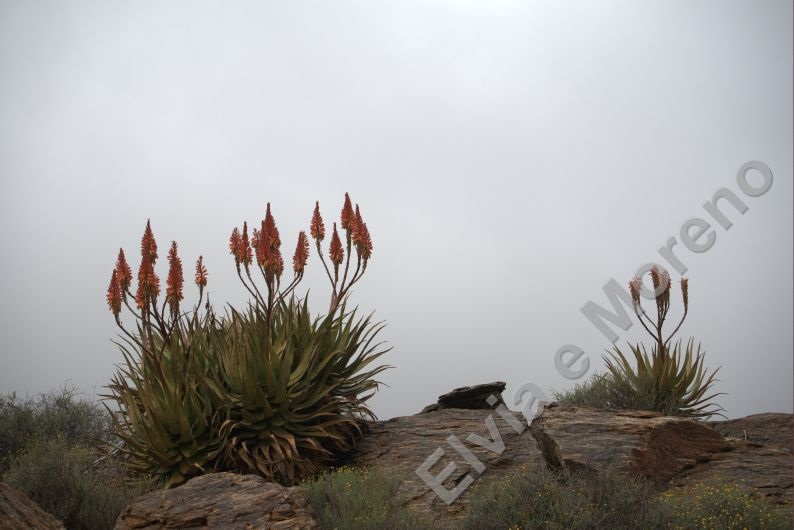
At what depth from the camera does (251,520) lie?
554 cm

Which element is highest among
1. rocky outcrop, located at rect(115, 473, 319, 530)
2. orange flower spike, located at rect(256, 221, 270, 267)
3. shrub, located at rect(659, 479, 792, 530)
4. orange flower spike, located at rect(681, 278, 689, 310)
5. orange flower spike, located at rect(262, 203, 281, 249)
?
orange flower spike, located at rect(262, 203, 281, 249)

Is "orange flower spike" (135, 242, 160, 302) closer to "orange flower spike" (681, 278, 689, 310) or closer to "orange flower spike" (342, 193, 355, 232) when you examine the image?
"orange flower spike" (342, 193, 355, 232)

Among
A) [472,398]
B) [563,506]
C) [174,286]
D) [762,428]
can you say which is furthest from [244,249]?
[762,428]

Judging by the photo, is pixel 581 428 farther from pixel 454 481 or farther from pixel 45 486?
pixel 45 486

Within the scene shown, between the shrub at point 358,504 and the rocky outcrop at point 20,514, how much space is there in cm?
216

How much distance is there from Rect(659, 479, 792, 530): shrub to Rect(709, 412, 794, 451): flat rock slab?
4.95 meters

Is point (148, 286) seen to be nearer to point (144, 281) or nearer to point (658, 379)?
point (144, 281)

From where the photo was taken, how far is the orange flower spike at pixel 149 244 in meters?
7.18

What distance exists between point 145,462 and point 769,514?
636 cm

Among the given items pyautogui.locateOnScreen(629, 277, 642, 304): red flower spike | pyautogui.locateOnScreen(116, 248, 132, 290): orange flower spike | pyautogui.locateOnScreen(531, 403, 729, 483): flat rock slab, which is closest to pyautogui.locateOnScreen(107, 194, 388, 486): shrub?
pyautogui.locateOnScreen(116, 248, 132, 290): orange flower spike

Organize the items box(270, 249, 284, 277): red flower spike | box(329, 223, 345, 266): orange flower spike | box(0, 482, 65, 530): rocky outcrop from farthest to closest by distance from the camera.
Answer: box(329, 223, 345, 266): orange flower spike, box(270, 249, 284, 277): red flower spike, box(0, 482, 65, 530): rocky outcrop

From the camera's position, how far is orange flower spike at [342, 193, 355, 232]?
8867mm

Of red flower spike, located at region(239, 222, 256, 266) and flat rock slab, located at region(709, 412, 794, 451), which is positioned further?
flat rock slab, located at region(709, 412, 794, 451)

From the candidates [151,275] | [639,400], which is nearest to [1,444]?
[151,275]
